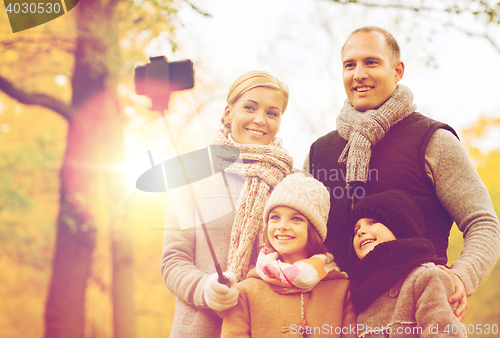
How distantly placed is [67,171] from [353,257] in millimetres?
5264

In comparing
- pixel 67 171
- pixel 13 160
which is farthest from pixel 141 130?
pixel 13 160

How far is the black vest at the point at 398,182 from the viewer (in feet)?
7.40

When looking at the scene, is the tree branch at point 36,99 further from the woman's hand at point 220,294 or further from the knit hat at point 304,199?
the woman's hand at point 220,294

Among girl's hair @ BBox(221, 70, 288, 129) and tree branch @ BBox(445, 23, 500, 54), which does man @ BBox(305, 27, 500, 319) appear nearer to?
girl's hair @ BBox(221, 70, 288, 129)

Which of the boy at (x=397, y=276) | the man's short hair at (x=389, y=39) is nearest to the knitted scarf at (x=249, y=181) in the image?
the boy at (x=397, y=276)

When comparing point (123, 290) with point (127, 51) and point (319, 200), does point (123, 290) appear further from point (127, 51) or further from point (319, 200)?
point (319, 200)

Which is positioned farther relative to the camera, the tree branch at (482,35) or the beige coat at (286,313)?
the tree branch at (482,35)

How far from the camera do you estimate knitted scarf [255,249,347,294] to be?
199cm

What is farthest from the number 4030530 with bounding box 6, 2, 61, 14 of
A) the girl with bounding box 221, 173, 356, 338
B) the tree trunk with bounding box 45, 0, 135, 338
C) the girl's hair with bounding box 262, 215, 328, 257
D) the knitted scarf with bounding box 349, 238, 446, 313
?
the knitted scarf with bounding box 349, 238, 446, 313

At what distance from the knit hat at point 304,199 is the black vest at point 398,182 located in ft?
0.67

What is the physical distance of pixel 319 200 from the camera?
7.20ft

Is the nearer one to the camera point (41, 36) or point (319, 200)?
point (319, 200)

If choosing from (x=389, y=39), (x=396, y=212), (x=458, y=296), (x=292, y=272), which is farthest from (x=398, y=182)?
(x=389, y=39)

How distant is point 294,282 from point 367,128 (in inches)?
39.4
